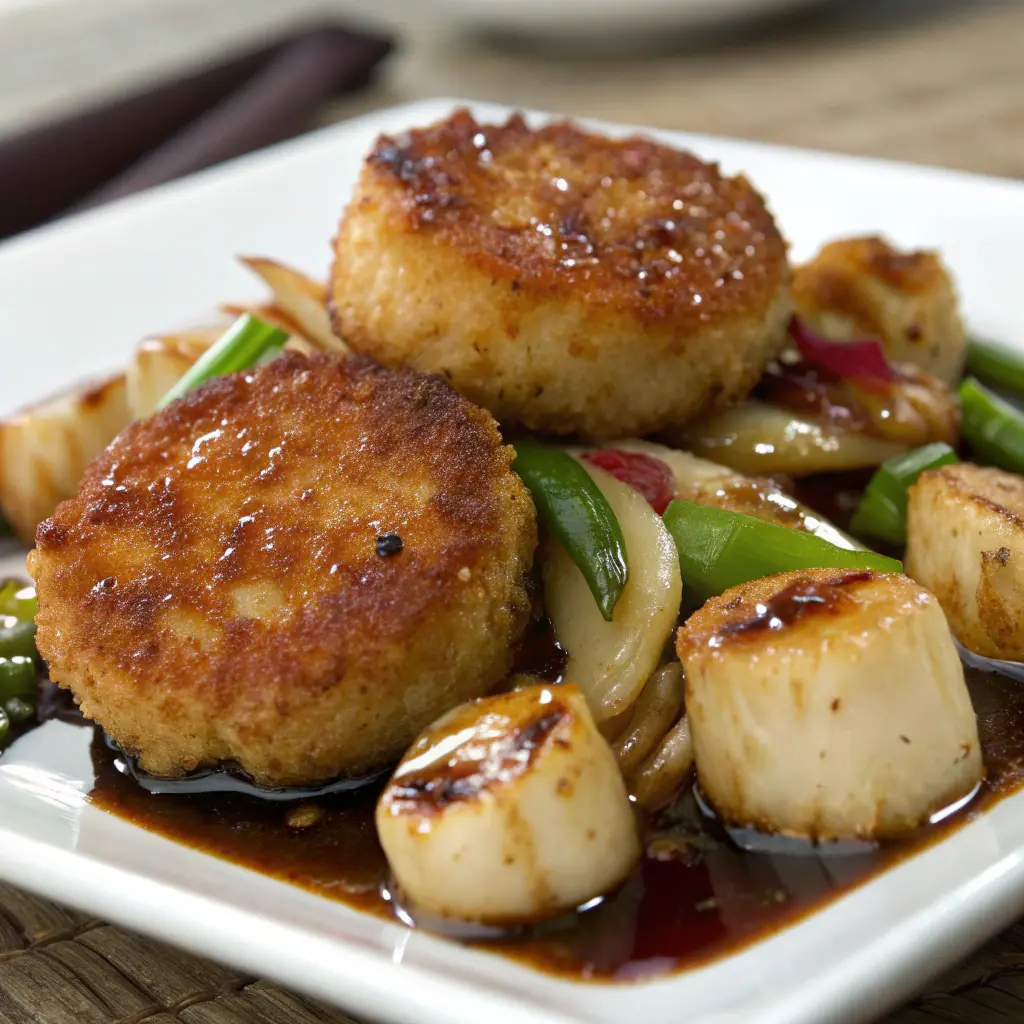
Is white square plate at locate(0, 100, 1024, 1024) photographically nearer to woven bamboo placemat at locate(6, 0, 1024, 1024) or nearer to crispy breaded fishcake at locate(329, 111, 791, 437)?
crispy breaded fishcake at locate(329, 111, 791, 437)

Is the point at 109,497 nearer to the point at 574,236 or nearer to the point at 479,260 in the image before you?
the point at 479,260

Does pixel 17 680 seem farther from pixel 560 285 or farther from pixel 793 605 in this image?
pixel 793 605

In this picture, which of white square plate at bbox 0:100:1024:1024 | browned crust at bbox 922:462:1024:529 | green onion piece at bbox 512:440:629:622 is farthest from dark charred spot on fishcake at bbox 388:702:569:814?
browned crust at bbox 922:462:1024:529

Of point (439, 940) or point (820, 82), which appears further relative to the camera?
point (820, 82)

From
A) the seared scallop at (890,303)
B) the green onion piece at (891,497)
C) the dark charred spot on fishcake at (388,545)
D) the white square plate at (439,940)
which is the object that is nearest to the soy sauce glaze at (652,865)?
the white square plate at (439,940)

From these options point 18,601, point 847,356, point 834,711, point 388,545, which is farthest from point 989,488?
point 18,601

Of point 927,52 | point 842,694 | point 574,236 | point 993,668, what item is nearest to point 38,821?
point 842,694

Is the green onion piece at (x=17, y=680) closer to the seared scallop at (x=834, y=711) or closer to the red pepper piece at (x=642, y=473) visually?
the red pepper piece at (x=642, y=473)
